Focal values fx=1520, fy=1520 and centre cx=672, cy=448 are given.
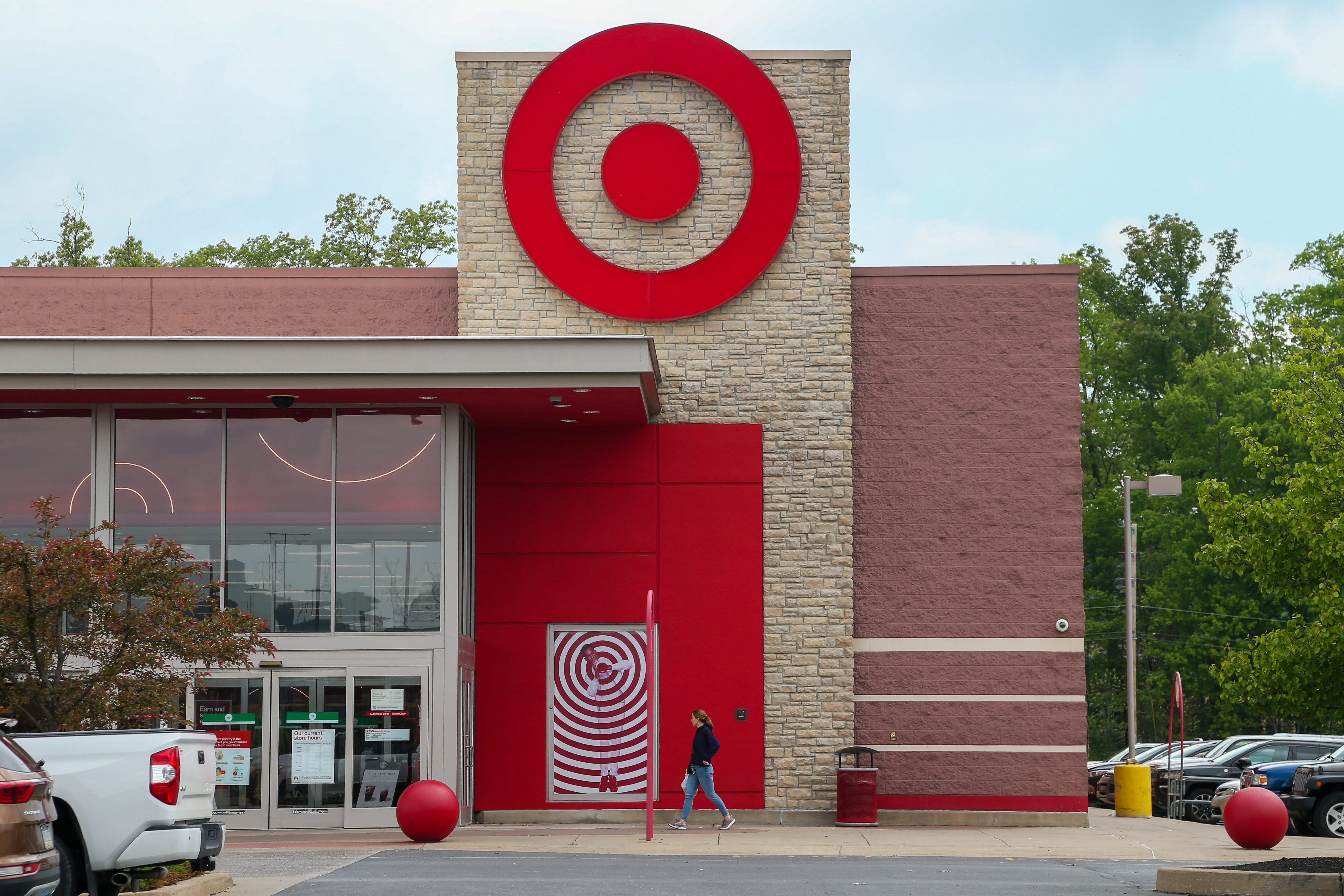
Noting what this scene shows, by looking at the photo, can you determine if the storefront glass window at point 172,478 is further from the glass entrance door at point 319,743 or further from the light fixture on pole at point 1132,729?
the light fixture on pole at point 1132,729

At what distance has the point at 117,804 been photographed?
10625 mm

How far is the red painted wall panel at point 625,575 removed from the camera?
21.7 metres

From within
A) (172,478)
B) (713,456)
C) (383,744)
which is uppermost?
(713,456)

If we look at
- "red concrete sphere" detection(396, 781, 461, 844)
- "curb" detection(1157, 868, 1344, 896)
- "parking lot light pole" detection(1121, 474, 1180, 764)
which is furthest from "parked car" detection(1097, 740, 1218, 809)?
"red concrete sphere" detection(396, 781, 461, 844)

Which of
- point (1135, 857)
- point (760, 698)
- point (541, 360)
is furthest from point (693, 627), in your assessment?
point (1135, 857)

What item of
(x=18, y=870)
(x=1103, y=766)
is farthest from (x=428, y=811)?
(x=1103, y=766)

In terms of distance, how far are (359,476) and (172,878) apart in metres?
8.42

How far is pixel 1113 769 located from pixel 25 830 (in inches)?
1013

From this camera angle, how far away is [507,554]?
870 inches

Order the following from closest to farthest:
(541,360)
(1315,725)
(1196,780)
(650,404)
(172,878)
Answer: (172,878) < (1315,725) < (541,360) < (650,404) < (1196,780)

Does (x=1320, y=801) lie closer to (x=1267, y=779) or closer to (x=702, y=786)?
(x=1267, y=779)

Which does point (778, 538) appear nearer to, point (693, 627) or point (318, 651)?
point (693, 627)

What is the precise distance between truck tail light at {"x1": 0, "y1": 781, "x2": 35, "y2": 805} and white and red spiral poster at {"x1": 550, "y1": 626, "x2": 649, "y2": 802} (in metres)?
13.6

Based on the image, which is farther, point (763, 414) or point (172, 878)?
point (763, 414)
